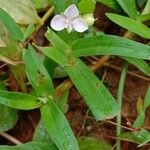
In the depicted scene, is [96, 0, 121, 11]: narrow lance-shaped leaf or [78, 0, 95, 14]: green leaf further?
[96, 0, 121, 11]: narrow lance-shaped leaf

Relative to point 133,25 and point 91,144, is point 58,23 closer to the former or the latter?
point 133,25

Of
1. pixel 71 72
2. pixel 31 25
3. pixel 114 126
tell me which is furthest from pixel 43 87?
pixel 114 126

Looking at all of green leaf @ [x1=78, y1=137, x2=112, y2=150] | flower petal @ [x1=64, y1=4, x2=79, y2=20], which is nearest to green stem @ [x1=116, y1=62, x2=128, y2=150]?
green leaf @ [x1=78, y1=137, x2=112, y2=150]

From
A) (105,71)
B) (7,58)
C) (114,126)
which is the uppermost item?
(7,58)

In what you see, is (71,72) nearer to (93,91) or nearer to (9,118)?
(93,91)

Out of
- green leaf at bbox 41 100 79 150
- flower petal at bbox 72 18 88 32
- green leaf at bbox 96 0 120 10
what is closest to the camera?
green leaf at bbox 41 100 79 150

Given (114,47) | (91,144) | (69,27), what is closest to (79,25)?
(69,27)

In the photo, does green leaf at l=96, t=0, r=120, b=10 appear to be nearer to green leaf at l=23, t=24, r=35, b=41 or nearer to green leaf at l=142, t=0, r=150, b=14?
green leaf at l=142, t=0, r=150, b=14
